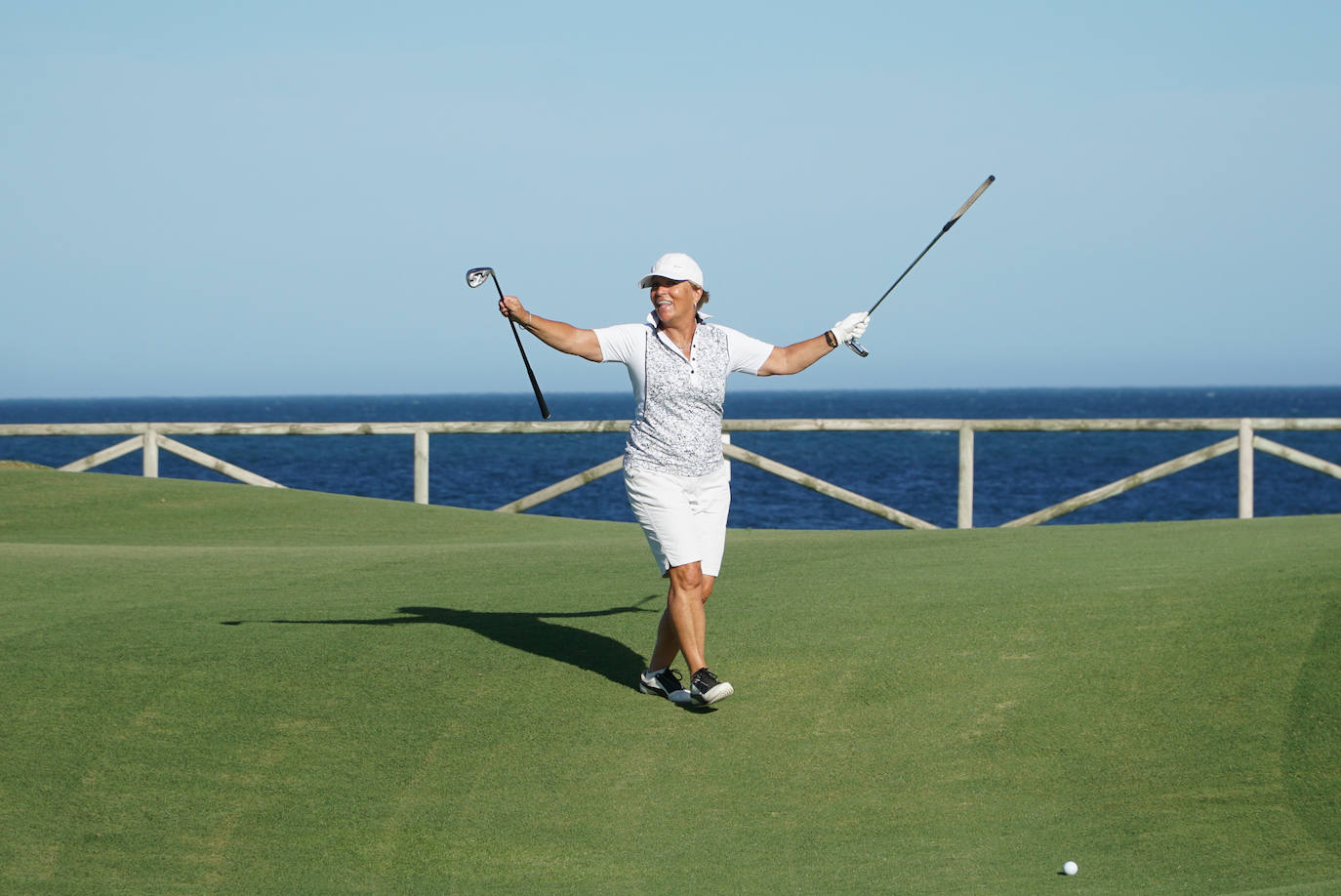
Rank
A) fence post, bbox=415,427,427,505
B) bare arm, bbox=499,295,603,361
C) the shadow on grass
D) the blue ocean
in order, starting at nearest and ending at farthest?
bare arm, bbox=499,295,603,361 → the shadow on grass → fence post, bbox=415,427,427,505 → the blue ocean

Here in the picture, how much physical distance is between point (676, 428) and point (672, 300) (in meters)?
0.55

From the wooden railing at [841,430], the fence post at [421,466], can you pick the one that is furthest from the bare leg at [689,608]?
the fence post at [421,466]

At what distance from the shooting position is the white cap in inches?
244

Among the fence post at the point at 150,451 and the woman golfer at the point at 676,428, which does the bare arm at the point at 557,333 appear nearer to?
the woman golfer at the point at 676,428

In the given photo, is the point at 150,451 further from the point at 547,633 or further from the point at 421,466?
the point at 547,633

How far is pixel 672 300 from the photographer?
20.3 ft

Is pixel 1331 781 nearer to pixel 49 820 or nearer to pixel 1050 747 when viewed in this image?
pixel 1050 747

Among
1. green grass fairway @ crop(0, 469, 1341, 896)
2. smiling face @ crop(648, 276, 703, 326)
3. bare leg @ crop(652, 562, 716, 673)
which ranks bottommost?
green grass fairway @ crop(0, 469, 1341, 896)

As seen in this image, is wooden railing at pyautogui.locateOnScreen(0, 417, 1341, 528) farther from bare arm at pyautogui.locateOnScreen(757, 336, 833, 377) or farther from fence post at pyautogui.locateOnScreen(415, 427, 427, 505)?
bare arm at pyautogui.locateOnScreen(757, 336, 833, 377)

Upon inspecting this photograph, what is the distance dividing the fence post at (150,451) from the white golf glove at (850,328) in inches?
416

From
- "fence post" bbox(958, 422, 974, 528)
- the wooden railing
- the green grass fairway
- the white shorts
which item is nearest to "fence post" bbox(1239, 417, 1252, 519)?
the wooden railing

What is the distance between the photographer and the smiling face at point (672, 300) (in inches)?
244

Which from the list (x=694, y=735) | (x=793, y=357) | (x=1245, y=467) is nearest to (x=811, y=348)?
(x=793, y=357)

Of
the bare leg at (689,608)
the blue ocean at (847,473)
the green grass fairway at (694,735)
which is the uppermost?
the bare leg at (689,608)
